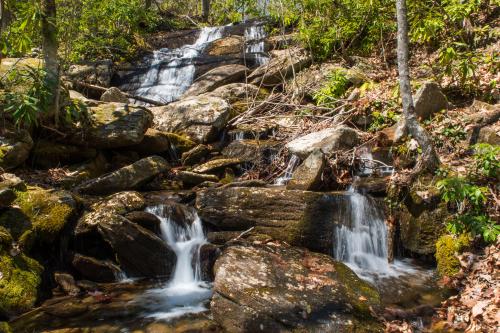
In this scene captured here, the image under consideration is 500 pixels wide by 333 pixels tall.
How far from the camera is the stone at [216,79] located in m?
13.4

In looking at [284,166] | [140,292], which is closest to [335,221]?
[284,166]

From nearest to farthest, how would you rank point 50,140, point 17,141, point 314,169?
1. point 314,169
2. point 17,141
3. point 50,140

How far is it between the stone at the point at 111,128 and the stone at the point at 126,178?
0.93m

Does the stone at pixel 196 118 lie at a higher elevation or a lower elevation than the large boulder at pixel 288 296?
higher

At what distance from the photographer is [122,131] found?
28.6 ft

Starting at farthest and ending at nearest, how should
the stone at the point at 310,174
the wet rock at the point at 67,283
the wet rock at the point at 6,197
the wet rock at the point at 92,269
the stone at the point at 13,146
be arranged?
1. the stone at the point at 13,146
2. the stone at the point at 310,174
3. the wet rock at the point at 92,269
4. the wet rock at the point at 6,197
5. the wet rock at the point at 67,283

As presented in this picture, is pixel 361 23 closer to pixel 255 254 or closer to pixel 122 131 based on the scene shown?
pixel 122 131

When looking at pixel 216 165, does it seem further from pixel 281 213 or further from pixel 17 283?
pixel 17 283

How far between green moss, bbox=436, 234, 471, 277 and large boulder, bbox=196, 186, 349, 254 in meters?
1.47

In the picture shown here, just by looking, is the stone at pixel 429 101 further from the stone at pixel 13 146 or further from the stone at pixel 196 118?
the stone at pixel 13 146

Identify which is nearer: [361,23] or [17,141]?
[17,141]

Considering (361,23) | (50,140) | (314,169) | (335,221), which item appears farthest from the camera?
(361,23)

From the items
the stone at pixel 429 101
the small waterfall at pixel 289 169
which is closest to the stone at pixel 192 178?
the small waterfall at pixel 289 169

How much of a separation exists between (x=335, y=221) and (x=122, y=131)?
17.6ft
